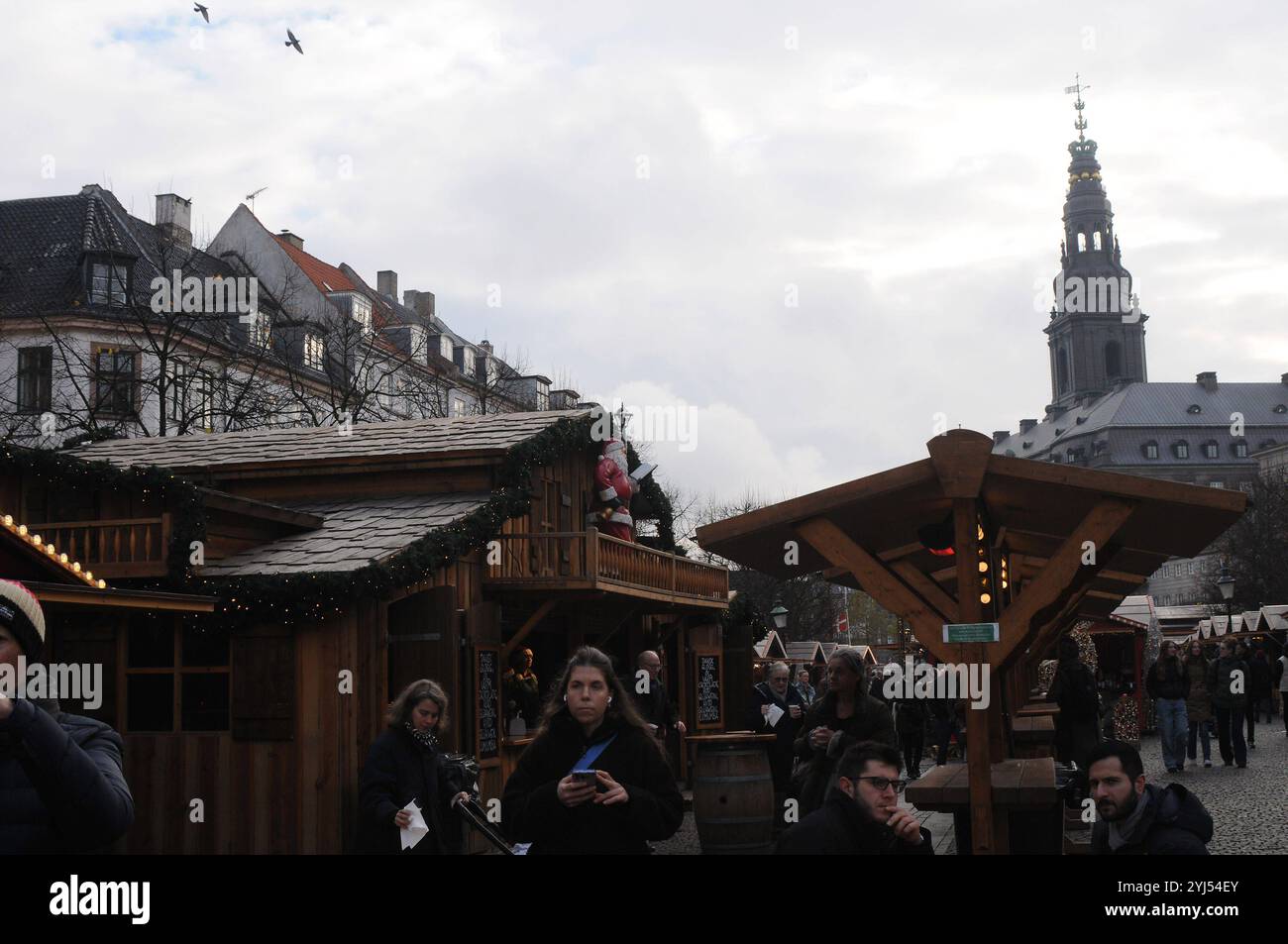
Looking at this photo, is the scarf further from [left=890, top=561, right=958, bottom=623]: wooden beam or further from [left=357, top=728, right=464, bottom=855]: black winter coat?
[left=890, top=561, right=958, bottom=623]: wooden beam

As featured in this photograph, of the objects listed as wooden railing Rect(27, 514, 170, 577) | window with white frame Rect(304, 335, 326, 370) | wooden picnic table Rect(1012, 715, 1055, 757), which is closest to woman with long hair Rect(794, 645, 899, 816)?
wooden picnic table Rect(1012, 715, 1055, 757)

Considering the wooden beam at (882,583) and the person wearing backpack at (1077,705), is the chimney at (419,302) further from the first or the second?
the wooden beam at (882,583)

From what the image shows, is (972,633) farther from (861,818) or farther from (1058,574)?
(861,818)

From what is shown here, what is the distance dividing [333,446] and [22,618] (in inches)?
676

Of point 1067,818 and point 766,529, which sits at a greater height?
point 766,529

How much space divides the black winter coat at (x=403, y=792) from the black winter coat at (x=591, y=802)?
2310 mm

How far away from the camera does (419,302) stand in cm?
6912

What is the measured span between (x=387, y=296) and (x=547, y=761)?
64534 mm

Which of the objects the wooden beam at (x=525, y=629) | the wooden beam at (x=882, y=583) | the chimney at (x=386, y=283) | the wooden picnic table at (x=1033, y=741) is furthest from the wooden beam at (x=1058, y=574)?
the chimney at (x=386, y=283)

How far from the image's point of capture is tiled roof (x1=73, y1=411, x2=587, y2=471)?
1959 cm
